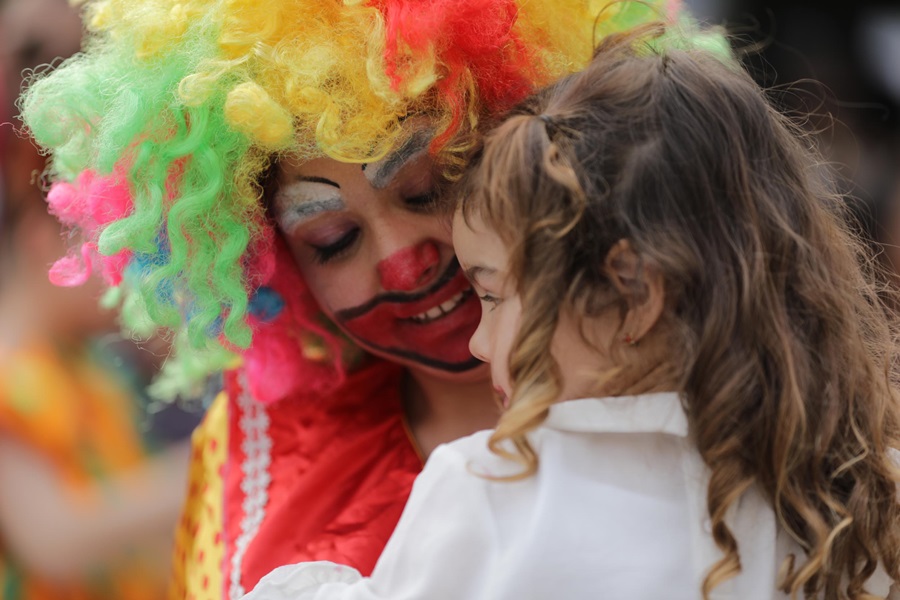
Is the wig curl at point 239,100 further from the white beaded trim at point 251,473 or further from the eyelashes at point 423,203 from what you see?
the white beaded trim at point 251,473

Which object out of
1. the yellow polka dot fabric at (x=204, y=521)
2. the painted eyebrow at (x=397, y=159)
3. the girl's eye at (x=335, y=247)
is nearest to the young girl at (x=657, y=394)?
the painted eyebrow at (x=397, y=159)

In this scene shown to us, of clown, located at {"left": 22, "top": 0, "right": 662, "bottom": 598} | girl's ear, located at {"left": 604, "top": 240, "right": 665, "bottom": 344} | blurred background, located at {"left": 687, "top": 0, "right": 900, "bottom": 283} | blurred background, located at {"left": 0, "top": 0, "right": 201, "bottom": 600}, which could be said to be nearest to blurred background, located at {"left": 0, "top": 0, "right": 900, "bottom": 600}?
blurred background, located at {"left": 0, "top": 0, "right": 201, "bottom": 600}

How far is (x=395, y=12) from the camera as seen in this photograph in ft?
4.36

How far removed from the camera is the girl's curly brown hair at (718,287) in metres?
1.10

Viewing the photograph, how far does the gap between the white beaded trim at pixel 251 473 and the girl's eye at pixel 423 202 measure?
1.81ft

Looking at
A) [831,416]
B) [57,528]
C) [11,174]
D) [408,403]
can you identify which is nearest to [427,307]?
[408,403]

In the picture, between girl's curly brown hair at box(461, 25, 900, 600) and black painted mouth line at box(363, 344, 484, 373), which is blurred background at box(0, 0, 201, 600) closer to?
black painted mouth line at box(363, 344, 484, 373)

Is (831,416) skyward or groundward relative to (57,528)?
skyward

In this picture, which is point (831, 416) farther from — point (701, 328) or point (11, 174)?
point (11, 174)

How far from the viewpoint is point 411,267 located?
4.78 feet

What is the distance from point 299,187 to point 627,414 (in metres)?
0.62

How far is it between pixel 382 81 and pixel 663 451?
1.92 ft

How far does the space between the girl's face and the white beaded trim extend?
1.84ft

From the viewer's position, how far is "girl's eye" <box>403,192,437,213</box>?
1.45 meters
